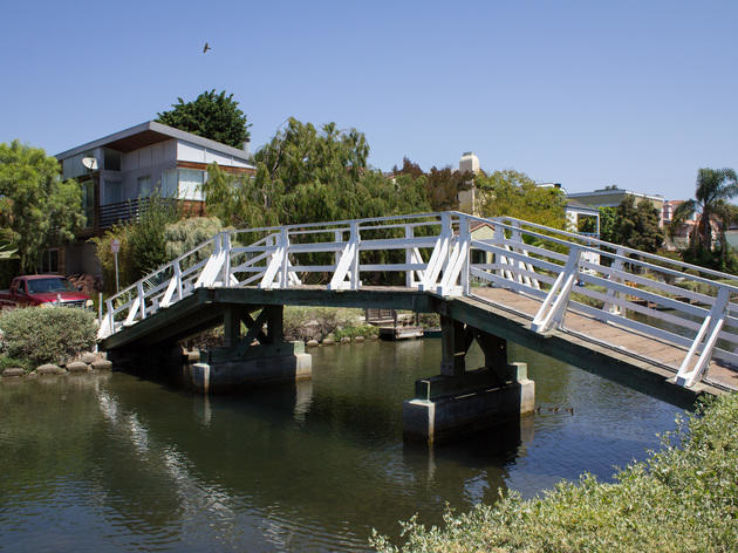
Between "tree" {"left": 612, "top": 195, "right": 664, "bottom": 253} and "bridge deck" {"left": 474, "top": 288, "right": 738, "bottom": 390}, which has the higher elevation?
"tree" {"left": 612, "top": 195, "right": 664, "bottom": 253}

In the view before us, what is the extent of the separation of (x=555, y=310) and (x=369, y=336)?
54.7 feet

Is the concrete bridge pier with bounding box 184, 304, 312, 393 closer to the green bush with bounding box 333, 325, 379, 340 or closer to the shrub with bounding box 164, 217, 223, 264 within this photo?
the green bush with bounding box 333, 325, 379, 340

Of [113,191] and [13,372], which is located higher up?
[113,191]

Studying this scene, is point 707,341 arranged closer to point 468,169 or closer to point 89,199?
point 89,199

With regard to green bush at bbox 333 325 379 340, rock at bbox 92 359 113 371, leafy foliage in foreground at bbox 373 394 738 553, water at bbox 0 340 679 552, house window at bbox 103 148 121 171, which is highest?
house window at bbox 103 148 121 171

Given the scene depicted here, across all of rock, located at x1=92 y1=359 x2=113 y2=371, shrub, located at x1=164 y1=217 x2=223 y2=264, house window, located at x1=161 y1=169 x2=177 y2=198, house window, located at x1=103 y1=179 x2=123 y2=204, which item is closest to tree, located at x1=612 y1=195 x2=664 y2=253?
house window, located at x1=161 y1=169 x2=177 y2=198

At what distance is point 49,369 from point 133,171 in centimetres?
1734

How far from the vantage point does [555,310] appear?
9836 mm

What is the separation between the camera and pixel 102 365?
1927 centimetres

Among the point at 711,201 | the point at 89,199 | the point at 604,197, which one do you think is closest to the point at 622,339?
the point at 89,199

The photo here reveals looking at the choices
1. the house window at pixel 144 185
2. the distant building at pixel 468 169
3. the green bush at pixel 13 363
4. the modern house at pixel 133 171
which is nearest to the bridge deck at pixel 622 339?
the green bush at pixel 13 363

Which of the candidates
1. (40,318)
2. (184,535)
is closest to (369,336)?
(40,318)

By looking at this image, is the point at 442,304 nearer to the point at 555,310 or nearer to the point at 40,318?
the point at 555,310

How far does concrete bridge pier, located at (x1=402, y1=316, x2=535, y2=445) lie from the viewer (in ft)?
38.2
